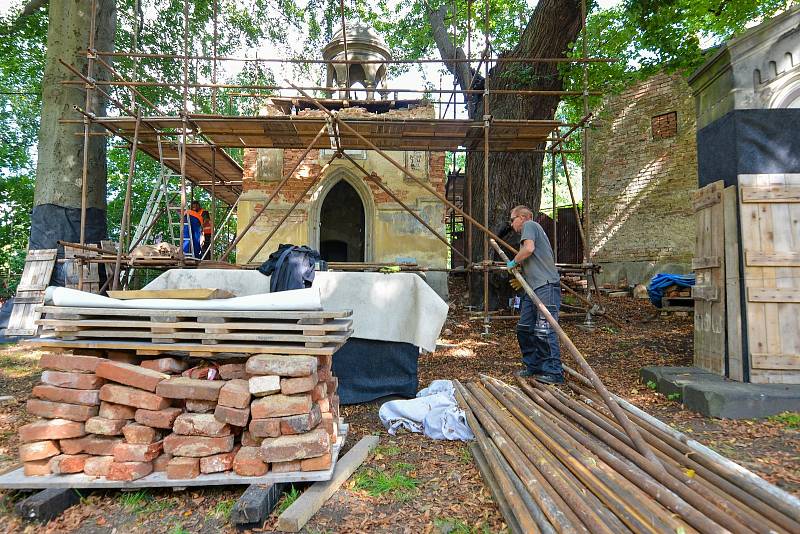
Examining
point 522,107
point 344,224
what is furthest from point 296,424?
point 344,224

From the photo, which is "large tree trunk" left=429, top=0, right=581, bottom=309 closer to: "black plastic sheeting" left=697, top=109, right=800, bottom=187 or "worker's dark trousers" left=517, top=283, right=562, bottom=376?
"worker's dark trousers" left=517, top=283, right=562, bottom=376

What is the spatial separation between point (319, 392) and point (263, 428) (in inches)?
19.5

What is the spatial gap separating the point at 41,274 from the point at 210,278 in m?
5.90

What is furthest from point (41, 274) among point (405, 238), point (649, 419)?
point (649, 419)

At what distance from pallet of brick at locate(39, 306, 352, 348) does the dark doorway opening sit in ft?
43.0

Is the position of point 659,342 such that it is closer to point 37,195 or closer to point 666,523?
point 666,523

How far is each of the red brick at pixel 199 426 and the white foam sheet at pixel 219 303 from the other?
2.43 feet

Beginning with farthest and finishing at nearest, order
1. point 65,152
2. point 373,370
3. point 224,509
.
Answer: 1. point 65,152
2. point 373,370
3. point 224,509

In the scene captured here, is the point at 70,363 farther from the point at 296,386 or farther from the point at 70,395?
the point at 296,386

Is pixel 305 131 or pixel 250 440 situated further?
pixel 305 131

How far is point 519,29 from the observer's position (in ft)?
45.1

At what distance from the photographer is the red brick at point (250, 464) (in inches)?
115

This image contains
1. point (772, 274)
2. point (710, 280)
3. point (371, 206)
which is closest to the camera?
point (772, 274)

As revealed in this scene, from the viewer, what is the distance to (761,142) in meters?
4.73
